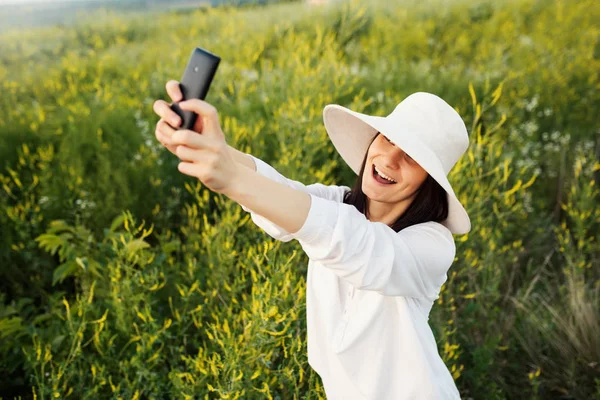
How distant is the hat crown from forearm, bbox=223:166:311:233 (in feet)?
1.74

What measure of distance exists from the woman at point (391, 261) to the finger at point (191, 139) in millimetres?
307

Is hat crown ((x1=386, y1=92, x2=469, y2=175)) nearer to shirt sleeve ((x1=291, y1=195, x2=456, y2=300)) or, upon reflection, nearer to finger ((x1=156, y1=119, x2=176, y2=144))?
shirt sleeve ((x1=291, y1=195, x2=456, y2=300))

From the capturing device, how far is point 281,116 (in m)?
3.45

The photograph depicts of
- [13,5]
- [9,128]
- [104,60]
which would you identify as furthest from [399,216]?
[13,5]

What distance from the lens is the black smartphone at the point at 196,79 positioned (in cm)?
106

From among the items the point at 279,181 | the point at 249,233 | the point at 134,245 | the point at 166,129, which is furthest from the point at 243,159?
the point at 249,233

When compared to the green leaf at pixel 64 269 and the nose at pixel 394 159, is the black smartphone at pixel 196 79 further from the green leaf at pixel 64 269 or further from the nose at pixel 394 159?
the green leaf at pixel 64 269

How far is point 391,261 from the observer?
136cm

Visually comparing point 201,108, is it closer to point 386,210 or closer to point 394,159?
point 394,159

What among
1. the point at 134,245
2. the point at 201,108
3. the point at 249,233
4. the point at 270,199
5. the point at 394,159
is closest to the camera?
the point at 201,108

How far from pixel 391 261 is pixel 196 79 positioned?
22.8 inches

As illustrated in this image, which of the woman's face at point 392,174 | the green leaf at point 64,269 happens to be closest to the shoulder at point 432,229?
the woman's face at point 392,174

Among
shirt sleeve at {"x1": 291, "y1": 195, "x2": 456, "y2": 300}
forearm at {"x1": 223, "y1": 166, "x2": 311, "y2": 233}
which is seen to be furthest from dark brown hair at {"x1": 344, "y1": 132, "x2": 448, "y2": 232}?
forearm at {"x1": 223, "y1": 166, "x2": 311, "y2": 233}

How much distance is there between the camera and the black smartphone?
1062mm
